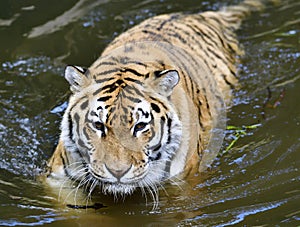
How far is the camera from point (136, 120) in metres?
3.16

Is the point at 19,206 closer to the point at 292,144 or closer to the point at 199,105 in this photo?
the point at 199,105

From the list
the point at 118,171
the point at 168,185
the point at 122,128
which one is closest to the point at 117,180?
the point at 118,171

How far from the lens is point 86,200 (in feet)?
11.5

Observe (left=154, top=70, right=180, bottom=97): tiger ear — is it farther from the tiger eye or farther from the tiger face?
the tiger eye

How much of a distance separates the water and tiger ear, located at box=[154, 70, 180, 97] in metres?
0.54

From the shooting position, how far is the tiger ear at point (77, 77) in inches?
129

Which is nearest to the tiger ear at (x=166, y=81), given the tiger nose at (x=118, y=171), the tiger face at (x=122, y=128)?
the tiger face at (x=122, y=128)

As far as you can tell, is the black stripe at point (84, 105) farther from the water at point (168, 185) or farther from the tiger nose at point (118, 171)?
the water at point (168, 185)

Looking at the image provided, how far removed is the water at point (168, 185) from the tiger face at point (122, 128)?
24cm

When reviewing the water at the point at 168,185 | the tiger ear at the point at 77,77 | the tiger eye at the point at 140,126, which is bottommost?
the water at the point at 168,185

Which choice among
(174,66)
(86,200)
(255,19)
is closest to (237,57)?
(255,19)

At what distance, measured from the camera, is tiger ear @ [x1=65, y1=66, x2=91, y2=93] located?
3283 mm

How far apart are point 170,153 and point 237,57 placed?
164 centimetres

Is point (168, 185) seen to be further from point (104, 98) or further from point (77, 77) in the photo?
point (77, 77)
